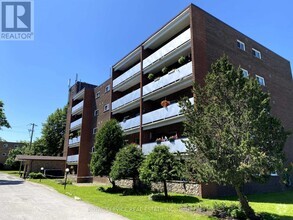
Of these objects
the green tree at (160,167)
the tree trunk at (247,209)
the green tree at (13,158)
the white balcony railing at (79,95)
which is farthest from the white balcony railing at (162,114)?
the green tree at (13,158)

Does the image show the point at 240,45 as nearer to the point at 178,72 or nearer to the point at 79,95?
the point at 178,72

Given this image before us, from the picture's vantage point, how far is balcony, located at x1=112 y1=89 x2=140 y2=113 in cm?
2863

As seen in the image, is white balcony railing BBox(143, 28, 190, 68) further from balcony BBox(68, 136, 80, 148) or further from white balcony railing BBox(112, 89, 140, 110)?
balcony BBox(68, 136, 80, 148)

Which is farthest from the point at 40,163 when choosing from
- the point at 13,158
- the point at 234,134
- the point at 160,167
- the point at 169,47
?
the point at 234,134

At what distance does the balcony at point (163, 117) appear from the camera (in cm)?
2152

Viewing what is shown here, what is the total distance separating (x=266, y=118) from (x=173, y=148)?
10.6m

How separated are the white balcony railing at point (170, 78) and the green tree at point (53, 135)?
131ft

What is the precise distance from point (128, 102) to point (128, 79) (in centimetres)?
337

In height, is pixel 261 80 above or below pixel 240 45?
below

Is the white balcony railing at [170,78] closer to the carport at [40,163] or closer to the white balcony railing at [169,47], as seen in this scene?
the white balcony railing at [169,47]

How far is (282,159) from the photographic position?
11.4m

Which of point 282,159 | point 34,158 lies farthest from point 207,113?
point 34,158

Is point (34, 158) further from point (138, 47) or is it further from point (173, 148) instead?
point (173, 148)

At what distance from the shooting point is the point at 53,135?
193 ft
